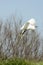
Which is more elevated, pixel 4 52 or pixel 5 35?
pixel 5 35

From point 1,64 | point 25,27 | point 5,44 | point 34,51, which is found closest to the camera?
point 25,27

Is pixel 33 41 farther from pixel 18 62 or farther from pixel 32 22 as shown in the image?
pixel 32 22

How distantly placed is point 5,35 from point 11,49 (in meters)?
1.08

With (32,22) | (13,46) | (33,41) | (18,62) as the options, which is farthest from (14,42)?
(32,22)

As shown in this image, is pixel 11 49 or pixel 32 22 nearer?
pixel 32 22

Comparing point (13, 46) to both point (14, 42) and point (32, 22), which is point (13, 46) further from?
point (32, 22)

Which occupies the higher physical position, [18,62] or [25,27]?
[25,27]

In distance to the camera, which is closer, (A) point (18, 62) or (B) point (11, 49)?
(A) point (18, 62)

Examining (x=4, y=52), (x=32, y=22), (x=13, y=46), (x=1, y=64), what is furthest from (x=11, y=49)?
(x=32, y=22)

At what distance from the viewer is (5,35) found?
1552 centimetres

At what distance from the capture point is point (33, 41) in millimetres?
15516

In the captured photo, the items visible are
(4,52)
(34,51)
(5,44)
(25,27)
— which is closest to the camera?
(25,27)

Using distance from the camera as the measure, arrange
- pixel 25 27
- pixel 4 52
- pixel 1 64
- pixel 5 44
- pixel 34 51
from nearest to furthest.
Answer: pixel 25 27 → pixel 1 64 → pixel 4 52 → pixel 5 44 → pixel 34 51

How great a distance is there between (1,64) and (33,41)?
10096 millimetres
